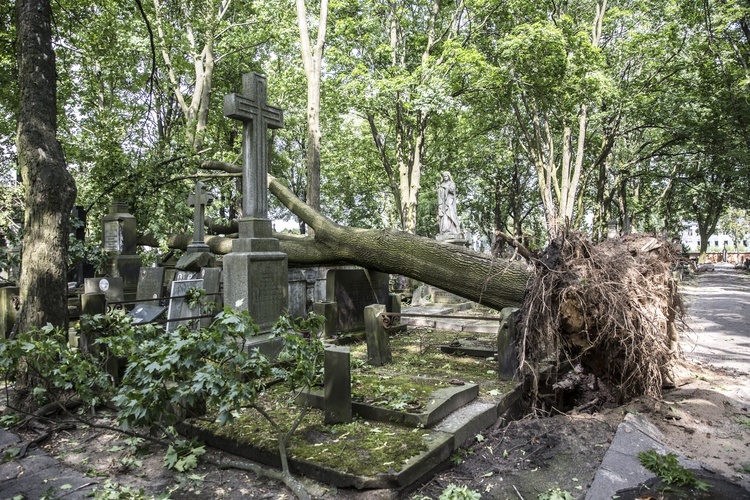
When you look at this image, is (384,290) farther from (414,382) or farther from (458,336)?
(414,382)

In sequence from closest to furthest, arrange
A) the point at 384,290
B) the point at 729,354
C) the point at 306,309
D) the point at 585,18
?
the point at 729,354, the point at 384,290, the point at 306,309, the point at 585,18

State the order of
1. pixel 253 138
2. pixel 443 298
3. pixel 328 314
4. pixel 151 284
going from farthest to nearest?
pixel 443 298 → pixel 151 284 → pixel 328 314 → pixel 253 138

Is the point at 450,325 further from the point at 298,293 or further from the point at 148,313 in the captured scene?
the point at 148,313

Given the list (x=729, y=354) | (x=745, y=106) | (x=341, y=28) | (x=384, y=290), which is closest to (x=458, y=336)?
(x=384, y=290)

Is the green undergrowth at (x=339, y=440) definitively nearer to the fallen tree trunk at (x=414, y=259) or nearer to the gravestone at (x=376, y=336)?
the gravestone at (x=376, y=336)

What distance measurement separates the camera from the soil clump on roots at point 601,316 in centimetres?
453

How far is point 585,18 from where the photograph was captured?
18297 mm

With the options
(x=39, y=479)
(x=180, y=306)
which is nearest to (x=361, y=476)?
(x=39, y=479)

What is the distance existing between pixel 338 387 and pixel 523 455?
166 centimetres

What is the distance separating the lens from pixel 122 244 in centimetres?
1175

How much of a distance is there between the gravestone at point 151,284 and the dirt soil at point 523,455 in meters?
5.75

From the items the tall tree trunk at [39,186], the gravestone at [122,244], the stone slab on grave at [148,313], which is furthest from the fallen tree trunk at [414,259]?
the gravestone at [122,244]

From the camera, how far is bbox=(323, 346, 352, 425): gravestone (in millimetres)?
3969

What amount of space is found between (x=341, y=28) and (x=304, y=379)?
13.7 metres
